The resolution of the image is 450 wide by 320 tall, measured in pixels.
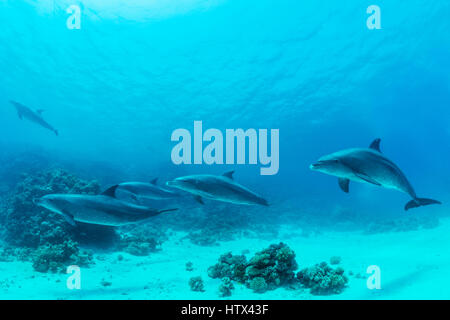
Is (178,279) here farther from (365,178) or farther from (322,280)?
(365,178)

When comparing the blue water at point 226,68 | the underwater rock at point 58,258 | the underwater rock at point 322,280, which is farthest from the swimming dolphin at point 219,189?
the blue water at point 226,68

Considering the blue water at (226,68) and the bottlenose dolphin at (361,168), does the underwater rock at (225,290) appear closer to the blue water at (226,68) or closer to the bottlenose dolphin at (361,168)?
the bottlenose dolphin at (361,168)

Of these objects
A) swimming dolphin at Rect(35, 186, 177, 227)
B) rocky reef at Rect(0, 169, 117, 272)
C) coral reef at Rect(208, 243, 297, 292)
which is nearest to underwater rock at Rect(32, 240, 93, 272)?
rocky reef at Rect(0, 169, 117, 272)

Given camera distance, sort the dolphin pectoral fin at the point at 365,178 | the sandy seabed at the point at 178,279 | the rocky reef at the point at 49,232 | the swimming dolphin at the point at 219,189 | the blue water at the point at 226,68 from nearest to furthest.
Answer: the dolphin pectoral fin at the point at 365,178 < the swimming dolphin at the point at 219,189 < the sandy seabed at the point at 178,279 < the rocky reef at the point at 49,232 < the blue water at the point at 226,68

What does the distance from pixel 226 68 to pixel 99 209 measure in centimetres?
2802

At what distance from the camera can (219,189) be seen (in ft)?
16.8

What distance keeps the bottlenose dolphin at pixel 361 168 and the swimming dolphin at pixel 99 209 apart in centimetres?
310

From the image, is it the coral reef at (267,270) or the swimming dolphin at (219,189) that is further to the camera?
the coral reef at (267,270)

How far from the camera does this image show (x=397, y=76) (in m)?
32.8

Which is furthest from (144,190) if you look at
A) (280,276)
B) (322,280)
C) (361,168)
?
(361,168)

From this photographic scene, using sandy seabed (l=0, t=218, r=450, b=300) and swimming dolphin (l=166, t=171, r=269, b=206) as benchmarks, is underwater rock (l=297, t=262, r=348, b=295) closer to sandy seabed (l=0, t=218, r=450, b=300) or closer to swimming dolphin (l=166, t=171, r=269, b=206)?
sandy seabed (l=0, t=218, r=450, b=300)

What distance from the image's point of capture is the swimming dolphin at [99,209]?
529 cm
